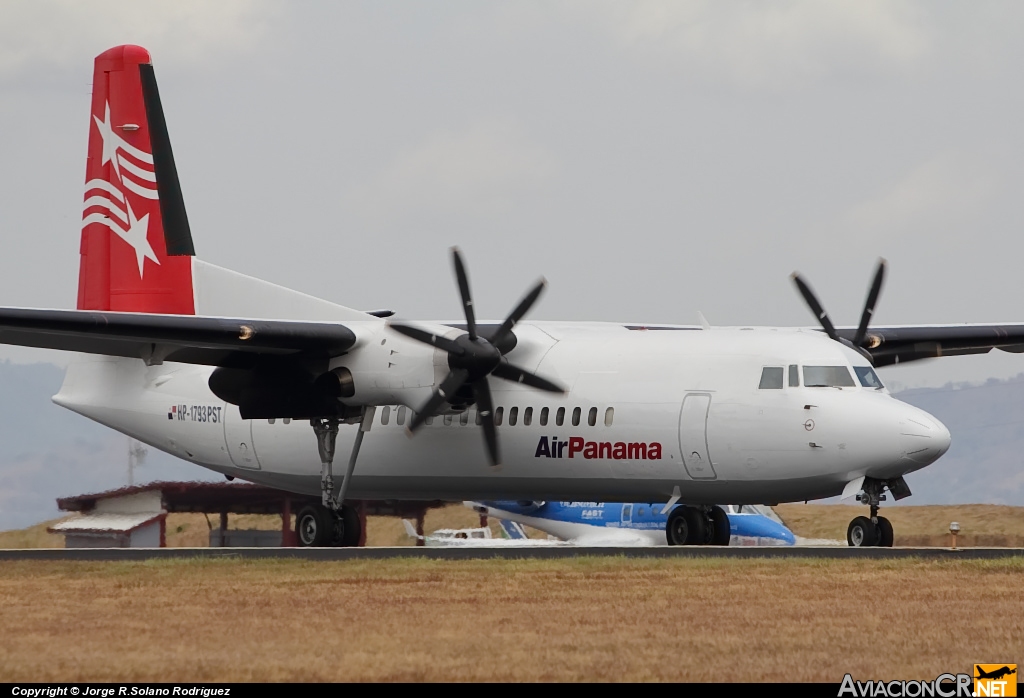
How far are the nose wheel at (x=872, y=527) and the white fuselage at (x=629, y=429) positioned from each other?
41cm

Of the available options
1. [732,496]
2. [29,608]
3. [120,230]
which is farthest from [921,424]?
[120,230]

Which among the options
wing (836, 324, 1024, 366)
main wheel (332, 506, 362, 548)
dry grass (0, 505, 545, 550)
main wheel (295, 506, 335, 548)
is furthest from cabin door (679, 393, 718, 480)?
dry grass (0, 505, 545, 550)

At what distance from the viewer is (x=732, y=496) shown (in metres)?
24.4

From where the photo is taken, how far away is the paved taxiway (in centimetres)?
2209

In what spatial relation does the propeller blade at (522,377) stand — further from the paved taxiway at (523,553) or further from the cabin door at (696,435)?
the paved taxiway at (523,553)

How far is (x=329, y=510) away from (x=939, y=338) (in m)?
10.9

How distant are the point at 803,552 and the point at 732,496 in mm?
2105

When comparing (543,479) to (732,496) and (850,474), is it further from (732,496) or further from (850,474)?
(850,474)

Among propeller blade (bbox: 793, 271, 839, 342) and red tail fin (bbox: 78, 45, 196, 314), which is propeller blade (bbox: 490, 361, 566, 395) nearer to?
propeller blade (bbox: 793, 271, 839, 342)

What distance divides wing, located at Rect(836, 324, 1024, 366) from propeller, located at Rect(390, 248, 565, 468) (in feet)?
20.2

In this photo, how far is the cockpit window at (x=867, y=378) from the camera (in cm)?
2375

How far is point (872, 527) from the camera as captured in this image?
78.0ft

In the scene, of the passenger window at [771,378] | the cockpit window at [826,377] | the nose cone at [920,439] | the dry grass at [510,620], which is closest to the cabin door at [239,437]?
the dry grass at [510,620]

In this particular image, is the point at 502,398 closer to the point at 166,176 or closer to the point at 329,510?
the point at 329,510
